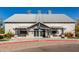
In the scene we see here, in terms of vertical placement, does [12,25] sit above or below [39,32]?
above

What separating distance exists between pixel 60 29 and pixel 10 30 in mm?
2484

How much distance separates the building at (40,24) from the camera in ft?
36.4

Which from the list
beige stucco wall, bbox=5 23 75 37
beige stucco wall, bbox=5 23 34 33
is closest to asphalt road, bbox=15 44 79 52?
beige stucco wall, bbox=5 23 75 37

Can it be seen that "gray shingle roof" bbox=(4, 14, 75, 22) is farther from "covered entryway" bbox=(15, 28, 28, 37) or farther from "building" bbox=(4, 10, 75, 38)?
"covered entryway" bbox=(15, 28, 28, 37)

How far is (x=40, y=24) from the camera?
11523mm

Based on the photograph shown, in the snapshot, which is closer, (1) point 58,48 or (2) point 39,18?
(1) point 58,48

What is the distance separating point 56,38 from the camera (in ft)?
35.8

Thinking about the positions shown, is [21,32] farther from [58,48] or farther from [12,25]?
[58,48]

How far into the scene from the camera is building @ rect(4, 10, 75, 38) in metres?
11.1

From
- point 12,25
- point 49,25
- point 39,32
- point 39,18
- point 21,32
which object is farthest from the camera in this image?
point 39,32

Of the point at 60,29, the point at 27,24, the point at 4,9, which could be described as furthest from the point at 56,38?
the point at 4,9

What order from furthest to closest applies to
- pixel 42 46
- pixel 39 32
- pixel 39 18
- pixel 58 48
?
1. pixel 39 32
2. pixel 39 18
3. pixel 42 46
4. pixel 58 48

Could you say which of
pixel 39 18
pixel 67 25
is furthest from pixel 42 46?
pixel 67 25
